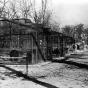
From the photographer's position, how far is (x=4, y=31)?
69.2 feet

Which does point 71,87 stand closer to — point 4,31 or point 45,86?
point 45,86

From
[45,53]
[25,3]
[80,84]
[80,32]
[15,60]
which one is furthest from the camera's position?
[80,32]

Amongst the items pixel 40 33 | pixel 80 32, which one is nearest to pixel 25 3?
pixel 40 33

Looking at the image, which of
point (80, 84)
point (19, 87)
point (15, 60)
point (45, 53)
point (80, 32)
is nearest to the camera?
point (19, 87)

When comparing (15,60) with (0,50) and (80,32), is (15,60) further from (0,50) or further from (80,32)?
(80,32)

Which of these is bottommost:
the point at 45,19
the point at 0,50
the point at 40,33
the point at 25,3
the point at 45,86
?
the point at 45,86

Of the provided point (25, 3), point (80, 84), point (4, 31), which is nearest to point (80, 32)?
point (25, 3)

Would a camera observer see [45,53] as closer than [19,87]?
No

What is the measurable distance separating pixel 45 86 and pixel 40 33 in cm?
1018

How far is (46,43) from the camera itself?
57.1 ft

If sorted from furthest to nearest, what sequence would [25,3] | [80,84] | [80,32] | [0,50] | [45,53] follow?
[80,32] < [25,3] < [0,50] < [45,53] < [80,84]

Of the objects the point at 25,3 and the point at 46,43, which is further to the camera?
the point at 25,3

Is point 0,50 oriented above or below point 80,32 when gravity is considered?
below

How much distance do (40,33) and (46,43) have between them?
1.51 m
